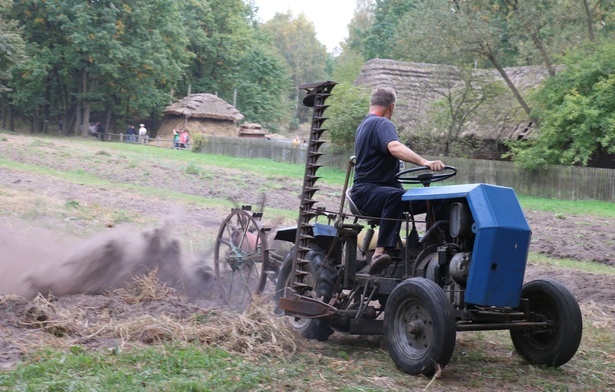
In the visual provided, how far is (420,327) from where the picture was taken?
6430 millimetres

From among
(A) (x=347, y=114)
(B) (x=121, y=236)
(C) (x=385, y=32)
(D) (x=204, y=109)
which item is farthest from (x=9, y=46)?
(C) (x=385, y=32)

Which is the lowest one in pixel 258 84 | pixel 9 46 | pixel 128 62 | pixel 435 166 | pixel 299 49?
pixel 435 166

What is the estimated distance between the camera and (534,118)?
3509 cm

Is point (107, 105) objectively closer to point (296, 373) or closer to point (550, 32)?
point (550, 32)

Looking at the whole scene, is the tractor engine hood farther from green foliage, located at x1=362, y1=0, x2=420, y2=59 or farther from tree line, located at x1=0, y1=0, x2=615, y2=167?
green foliage, located at x1=362, y1=0, x2=420, y2=59

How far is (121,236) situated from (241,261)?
1.65m

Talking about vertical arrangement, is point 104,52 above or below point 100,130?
above

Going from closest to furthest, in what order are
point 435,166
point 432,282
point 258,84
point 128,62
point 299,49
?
point 432,282 → point 435,166 → point 128,62 → point 258,84 → point 299,49

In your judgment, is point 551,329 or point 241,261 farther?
point 241,261

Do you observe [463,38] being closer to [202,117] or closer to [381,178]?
[202,117]

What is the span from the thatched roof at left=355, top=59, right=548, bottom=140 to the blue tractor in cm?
2971

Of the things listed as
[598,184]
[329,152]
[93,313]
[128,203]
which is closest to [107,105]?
[329,152]

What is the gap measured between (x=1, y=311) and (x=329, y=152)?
101 ft

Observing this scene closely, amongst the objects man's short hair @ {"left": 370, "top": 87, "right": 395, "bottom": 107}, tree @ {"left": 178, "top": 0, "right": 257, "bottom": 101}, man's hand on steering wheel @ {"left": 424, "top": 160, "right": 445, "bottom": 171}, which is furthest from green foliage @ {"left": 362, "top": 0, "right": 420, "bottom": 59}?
man's hand on steering wheel @ {"left": 424, "top": 160, "right": 445, "bottom": 171}
